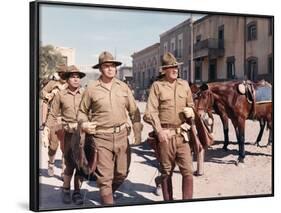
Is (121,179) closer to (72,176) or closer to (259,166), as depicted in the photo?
(72,176)

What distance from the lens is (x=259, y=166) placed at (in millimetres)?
5852

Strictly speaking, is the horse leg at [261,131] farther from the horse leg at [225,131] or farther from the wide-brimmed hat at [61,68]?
the wide-brimmed hat at [61,68]

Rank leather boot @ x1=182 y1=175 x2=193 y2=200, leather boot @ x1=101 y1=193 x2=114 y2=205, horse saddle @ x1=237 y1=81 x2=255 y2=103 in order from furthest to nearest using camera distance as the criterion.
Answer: horse saddle @ x1=237 y1=81 x2=255 y2=103 → leather boot @ x1=182 y1=175 x2=193 y2=200 → leather boot @ x1=101 y1=193 x2=114 y2=205

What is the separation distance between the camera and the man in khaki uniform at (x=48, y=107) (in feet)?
16.6

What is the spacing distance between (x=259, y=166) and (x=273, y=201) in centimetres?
31

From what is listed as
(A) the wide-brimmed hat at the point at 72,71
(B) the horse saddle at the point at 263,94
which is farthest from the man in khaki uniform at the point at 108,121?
(B) the horse saddle at the point at 263,94

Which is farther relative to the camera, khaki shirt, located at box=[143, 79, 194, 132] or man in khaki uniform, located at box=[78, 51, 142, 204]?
khaki shirt, located at box=[143, 79, 194, 132]

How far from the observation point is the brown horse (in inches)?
223

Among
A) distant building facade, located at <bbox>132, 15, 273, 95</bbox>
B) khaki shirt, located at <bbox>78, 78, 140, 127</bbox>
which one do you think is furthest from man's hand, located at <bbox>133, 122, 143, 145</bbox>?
distant building facade, located at <bbox>132, 15, 273, 95</bbox>

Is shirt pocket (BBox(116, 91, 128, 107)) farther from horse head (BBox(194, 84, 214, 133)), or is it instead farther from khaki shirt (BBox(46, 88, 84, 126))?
horse head (BBox(194, 84, 214, 133))

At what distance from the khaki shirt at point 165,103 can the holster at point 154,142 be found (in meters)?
0.05

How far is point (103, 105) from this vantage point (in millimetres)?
5164

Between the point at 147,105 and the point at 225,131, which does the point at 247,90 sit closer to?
the point at 225,131

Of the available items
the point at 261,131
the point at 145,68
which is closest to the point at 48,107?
the point at 145,68
